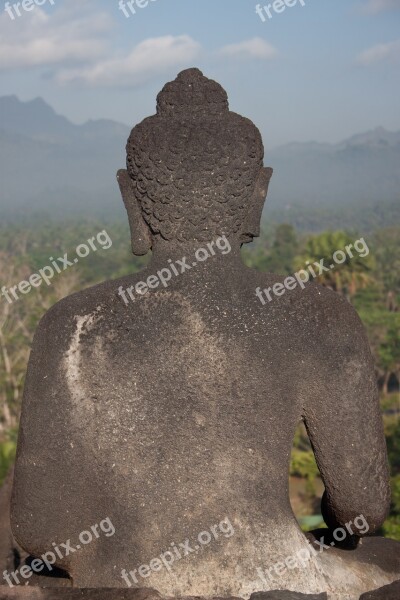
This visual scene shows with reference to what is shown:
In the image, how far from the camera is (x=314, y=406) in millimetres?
2555

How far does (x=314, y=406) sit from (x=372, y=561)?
0.74m

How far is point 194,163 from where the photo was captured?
253 cm

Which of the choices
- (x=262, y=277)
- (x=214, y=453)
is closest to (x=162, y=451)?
(x=214, y=453)

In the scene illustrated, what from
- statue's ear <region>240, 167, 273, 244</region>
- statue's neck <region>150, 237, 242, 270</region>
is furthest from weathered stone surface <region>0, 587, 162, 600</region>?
statue's ear <region>240, 167, 273, 244</region>

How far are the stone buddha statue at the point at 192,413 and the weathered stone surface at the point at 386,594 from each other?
0.34 metres

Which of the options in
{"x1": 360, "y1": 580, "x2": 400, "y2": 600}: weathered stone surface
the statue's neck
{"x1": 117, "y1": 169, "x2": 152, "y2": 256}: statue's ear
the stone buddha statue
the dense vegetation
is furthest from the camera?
the dense vegetation

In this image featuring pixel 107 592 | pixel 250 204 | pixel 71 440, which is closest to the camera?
pixel 107 592

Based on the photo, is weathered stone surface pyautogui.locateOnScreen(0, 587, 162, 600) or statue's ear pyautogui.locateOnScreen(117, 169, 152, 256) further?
statue's ear pyautogui.locateOnScreen(117, 169, 152, 256)

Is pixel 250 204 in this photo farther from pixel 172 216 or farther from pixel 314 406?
pixel 314 406

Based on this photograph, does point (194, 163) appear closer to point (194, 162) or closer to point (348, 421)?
point (194, 162)

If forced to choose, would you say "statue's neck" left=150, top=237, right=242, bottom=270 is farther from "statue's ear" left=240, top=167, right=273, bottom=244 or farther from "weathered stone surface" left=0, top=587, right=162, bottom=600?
"weathered stone surface" left=0, top=587, right=162, bottom=600

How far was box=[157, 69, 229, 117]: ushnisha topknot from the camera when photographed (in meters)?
2.62

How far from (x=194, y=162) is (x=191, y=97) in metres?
0.29

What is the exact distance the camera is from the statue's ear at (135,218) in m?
2.73
